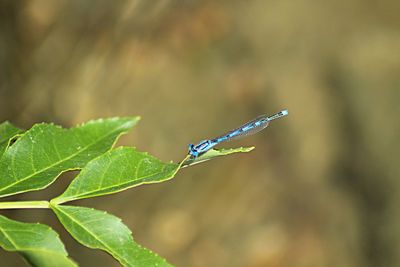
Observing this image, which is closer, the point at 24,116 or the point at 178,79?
the point at 24,116

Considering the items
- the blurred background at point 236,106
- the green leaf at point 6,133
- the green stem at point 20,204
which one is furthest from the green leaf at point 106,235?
the blurred background at point 236,106

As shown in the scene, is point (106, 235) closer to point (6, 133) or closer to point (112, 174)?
point (112, 174)

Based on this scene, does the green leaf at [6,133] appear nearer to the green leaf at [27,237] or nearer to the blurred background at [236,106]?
the green leaf at [27,237]

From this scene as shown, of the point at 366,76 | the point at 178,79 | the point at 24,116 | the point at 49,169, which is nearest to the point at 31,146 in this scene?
the point at 49,169

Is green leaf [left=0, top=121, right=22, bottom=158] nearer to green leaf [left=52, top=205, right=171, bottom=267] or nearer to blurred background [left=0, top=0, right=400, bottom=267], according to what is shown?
green leaf [left=52, top=205, right=171, bottom=267]

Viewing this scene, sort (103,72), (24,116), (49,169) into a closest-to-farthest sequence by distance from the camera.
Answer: (49,169)
(24,116)
(103,72)

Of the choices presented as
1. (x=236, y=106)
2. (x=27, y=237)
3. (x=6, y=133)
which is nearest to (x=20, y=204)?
(x=27, y=237)

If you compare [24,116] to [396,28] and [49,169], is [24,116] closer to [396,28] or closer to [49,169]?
[396,28]
